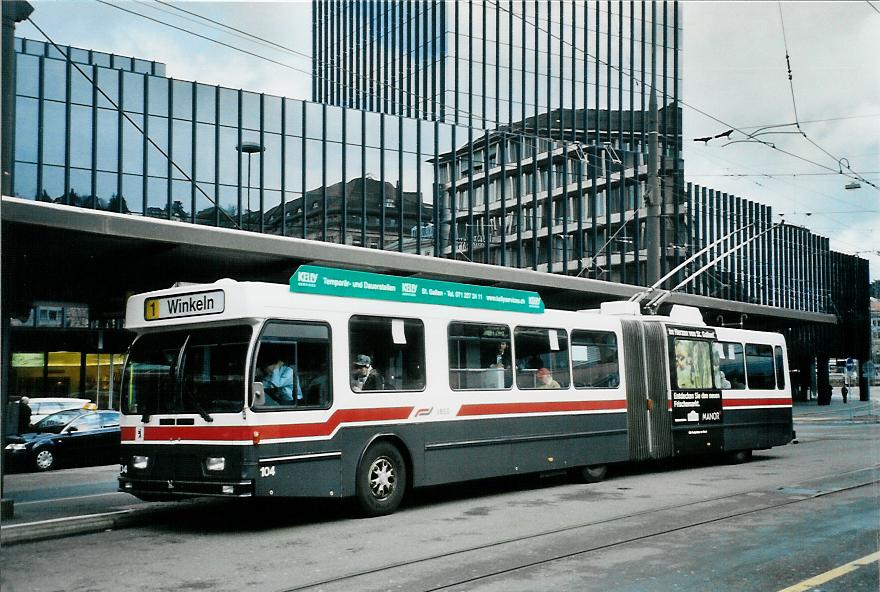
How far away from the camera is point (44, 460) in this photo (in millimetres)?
21234

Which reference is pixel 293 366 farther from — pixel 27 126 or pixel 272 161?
pixel 272 161

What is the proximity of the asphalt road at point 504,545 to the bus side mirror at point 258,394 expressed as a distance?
144 centimetres

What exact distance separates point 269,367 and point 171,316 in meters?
1.54

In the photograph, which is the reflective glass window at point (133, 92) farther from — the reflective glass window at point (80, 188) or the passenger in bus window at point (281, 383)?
the passenger in bus window at point (281, 383)

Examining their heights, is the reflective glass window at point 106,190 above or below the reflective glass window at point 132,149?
below

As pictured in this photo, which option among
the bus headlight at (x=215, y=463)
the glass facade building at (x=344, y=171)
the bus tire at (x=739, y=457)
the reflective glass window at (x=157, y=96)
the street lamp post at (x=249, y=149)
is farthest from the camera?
the street lamp post at (x=249, y=149)

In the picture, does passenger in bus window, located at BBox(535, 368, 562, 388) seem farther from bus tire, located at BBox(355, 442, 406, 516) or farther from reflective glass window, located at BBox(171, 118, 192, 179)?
reflective glass window, located at BBox(171, 118, 192, 179)

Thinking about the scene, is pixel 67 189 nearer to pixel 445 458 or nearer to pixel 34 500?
pixel 34 500

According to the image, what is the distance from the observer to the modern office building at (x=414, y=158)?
36125 millimetres

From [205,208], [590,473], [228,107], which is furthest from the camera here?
[228,107]

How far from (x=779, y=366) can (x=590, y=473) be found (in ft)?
23.8

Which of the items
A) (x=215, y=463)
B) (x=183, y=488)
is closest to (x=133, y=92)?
(x=183, y=488)

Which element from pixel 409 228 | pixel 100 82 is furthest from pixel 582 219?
pixel 100 82

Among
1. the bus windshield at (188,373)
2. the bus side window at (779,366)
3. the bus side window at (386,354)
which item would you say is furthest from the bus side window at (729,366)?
the bus windshield at (188,373)
